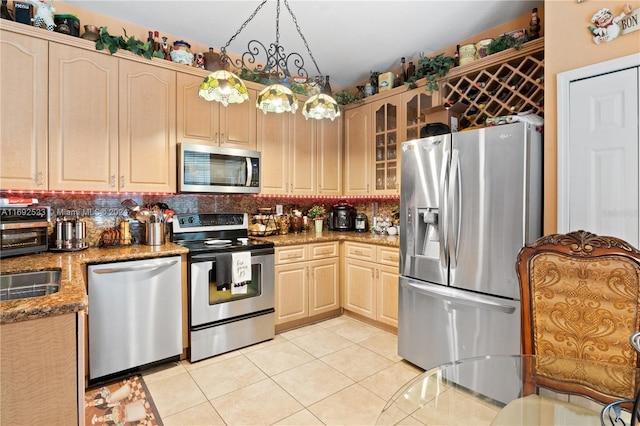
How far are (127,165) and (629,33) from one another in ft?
11.0

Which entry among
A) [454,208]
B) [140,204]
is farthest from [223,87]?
[454,208]

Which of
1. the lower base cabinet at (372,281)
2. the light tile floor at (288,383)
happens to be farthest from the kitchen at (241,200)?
the light tile floor at (288,383)

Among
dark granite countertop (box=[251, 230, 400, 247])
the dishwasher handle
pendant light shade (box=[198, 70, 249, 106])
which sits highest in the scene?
pendant light shade (box=[198, 70, 249, 106])

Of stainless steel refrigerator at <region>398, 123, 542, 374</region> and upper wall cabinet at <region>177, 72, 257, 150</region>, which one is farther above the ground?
upper wall cabinet at <region>177, 72, 257, 150</region>

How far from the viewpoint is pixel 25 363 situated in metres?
1.12

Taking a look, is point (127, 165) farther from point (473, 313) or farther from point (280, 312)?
point (473, 313)

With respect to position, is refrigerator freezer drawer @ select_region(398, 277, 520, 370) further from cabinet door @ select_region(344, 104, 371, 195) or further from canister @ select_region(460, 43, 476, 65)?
canister @ select_region(460, 43, 476, 65)

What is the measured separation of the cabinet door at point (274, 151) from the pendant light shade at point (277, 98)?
1.19 metres

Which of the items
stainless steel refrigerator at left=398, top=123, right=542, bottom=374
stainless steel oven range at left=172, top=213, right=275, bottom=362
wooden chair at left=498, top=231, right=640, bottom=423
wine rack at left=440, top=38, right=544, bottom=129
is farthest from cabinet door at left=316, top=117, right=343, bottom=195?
wooden chair at left=498, top=231, right=640, bottom=423

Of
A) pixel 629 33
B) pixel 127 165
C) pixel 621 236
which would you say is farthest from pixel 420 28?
pixel 127 165

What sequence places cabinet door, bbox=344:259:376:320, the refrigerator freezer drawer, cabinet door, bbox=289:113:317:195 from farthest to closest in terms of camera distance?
cabinet door, bbox=289:113:317:195 < cabinet door, bbox=344:259:376:320 < the refrigerator freezer drawer

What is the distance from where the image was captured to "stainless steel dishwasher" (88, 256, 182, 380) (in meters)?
2.21

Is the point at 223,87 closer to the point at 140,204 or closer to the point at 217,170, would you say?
the point at 217,170

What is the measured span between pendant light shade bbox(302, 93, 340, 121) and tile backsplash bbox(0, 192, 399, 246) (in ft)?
4.90
